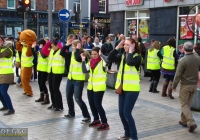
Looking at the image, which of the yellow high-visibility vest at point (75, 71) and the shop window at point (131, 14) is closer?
the yellow high-visibility vest at point (75, 71)

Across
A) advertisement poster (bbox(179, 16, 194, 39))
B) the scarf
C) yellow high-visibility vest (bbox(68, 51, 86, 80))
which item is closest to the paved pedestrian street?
yellow high-visibility vest (bbox(68, 51, 86, 80))

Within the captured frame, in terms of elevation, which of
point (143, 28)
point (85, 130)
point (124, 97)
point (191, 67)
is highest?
point (143, 28)

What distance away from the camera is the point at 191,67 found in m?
6.54

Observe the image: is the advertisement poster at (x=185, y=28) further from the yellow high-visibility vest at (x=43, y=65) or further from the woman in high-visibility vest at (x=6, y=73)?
the woman in high-visibility vest at (x=6, y=73)

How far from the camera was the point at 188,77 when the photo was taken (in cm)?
659

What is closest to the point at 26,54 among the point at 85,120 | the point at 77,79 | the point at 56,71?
the point at 56,71

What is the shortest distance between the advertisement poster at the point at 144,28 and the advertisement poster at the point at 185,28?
8.29 feet

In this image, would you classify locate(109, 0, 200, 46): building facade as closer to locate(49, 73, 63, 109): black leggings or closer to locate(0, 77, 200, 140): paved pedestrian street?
locate(0, 77, 200, 140): paved pedestrian street

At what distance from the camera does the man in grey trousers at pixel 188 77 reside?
6.52 m

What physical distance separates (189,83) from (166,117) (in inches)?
53.6

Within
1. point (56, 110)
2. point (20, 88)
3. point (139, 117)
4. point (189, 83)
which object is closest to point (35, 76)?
point (20, 88)

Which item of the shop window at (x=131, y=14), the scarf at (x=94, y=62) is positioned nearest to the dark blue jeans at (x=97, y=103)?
the scarf at (x=94, y=62)

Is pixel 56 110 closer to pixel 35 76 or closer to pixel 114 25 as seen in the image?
pixel 35 76

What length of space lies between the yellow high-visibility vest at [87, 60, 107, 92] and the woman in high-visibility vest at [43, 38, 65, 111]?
156 centimetres
